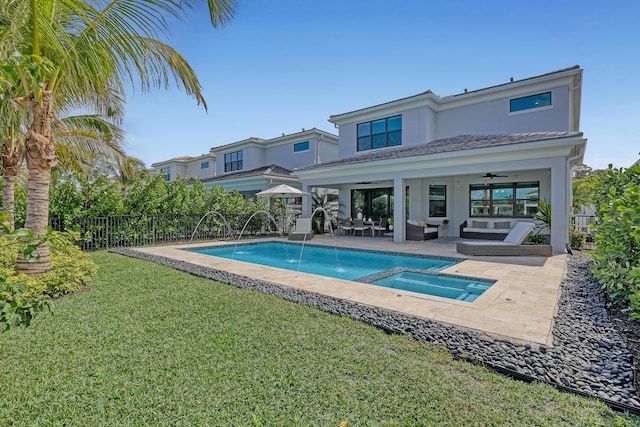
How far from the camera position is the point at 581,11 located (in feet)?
31.1

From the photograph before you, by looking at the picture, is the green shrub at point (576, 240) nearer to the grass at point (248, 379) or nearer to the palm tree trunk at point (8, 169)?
the grass at point (248, 379)

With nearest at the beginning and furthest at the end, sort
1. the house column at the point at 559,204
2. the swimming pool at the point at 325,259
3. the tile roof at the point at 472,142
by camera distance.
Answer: the swimming pool at the point at 325,259 < the house column at the point at 559,204 < the tile roof at the point at 472,142

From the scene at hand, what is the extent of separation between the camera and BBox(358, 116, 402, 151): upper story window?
57.0 ft

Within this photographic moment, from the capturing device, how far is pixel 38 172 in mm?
6027

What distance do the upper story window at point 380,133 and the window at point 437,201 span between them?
10.3ft

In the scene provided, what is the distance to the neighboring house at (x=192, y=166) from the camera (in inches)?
1195

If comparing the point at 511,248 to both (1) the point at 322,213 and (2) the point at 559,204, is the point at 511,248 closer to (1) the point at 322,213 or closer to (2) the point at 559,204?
(2) the point at 559,204

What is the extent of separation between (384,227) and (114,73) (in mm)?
13980

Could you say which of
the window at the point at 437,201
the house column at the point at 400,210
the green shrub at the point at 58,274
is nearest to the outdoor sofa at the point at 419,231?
the house column at the point at 400,210

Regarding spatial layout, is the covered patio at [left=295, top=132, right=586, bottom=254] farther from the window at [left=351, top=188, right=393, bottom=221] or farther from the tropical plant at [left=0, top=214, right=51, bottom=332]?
the tropical plant at [left=0, top=214, right=51, bottom=332]

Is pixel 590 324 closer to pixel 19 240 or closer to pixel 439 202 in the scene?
pixel 19 240

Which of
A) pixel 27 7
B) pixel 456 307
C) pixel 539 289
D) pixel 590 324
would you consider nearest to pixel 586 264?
pixel 539 289

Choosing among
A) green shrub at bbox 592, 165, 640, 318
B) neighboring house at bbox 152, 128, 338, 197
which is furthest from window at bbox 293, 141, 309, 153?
green shrub at bbox 592, 165, 640, 318

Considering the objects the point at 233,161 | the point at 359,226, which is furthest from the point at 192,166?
the point at 359,226
